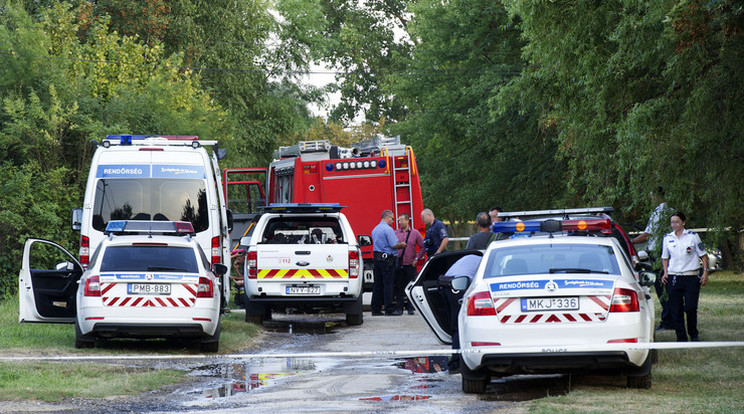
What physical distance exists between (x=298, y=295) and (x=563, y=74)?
552cm

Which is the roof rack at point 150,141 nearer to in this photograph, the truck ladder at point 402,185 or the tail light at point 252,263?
the tail light at point 252,263

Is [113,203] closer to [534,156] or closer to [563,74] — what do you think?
[563,74]

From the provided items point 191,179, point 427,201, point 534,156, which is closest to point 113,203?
point 191,179

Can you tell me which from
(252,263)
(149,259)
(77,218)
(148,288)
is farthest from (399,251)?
(148,288)

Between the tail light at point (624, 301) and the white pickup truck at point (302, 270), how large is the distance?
8718mm

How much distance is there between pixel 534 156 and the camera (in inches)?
1289

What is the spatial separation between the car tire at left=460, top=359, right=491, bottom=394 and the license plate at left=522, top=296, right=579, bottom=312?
2.75 ft

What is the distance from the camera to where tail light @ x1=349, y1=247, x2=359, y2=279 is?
1850cm

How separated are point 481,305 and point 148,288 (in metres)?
5.19

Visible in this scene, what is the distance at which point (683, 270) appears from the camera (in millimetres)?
14945

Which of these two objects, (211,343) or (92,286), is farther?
(211,343)

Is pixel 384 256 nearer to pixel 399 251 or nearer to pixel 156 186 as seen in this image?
pixel 399 251

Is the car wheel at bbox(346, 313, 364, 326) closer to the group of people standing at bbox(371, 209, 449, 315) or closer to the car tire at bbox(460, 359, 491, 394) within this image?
the group of people standing at bbox(371, 209, 449, 315)

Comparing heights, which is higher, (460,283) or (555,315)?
(460,283)
